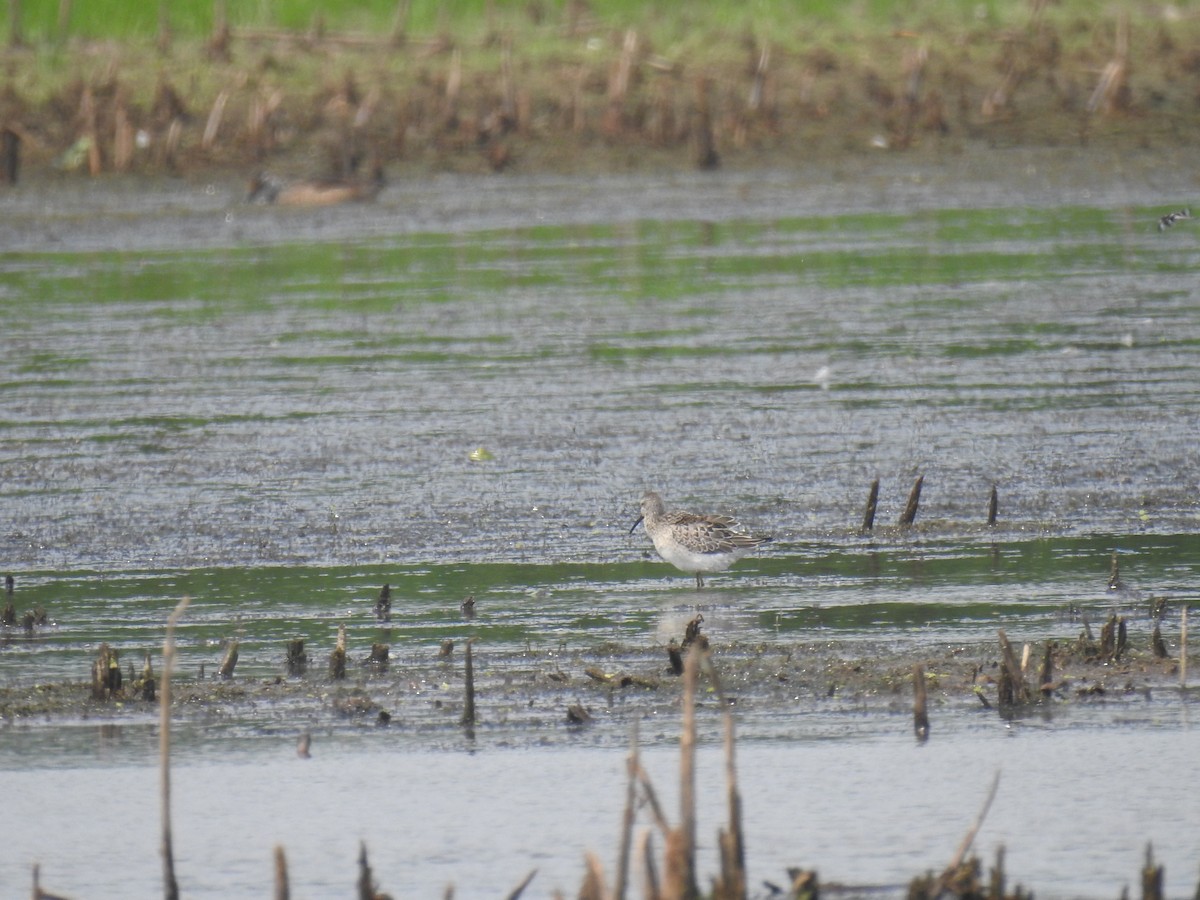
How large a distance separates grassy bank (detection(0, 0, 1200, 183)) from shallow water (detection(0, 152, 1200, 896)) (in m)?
4.74

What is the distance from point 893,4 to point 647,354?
2005 cm

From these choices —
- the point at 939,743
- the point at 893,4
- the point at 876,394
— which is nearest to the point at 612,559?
the point at 939,743

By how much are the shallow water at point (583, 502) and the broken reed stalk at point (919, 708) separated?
7 centimetres

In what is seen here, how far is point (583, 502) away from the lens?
38.6 feet

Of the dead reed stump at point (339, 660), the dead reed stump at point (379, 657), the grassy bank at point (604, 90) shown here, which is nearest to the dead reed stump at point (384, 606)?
the dead reed stump at point (379, 657)

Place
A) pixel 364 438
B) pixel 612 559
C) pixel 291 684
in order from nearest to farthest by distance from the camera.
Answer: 1. pixel 291 684
2. pixel 612 559
3. pixel 364 438

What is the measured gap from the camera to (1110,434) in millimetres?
12828

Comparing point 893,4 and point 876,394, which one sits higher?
point 893,4

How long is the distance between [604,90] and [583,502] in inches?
750

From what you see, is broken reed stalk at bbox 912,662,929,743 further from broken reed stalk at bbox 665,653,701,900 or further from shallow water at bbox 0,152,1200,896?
broken reed stalk at bbox 665,653,701,900

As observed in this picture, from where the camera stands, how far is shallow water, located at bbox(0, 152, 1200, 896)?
295 inches

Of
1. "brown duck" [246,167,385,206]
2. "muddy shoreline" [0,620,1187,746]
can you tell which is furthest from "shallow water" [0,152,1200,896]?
"brown duck" [246,167,385,206]

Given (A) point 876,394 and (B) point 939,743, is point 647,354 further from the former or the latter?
(B) point 939,743

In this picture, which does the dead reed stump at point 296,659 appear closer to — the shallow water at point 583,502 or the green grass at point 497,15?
the shallow water at point 583,502
